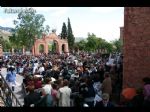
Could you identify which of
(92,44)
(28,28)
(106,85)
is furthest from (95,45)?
(106,85)

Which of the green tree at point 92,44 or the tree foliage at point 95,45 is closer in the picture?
the tree foliage at point 95,45

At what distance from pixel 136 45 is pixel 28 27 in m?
44.8

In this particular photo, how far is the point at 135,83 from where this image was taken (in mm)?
10938

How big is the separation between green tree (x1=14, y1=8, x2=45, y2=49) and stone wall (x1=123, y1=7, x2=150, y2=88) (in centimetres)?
4083

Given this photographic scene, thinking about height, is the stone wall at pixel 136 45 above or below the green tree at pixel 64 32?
below

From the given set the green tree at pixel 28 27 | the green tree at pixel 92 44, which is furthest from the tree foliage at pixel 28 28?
the green tree at pixel 92 44

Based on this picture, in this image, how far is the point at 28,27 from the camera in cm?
5459

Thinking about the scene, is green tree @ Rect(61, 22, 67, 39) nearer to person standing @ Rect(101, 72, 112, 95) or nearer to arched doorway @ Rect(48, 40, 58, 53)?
arched doorway @ Rect(48, 40, 58, 53)

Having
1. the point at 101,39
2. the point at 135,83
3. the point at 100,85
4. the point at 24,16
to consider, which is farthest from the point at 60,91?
the point at 101,39

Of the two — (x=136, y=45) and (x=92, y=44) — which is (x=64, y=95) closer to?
(x=136, y=45)

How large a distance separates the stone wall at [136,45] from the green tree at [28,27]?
134 feet

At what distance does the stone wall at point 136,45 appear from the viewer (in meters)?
10.8

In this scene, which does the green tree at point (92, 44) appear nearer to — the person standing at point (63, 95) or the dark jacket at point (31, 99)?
the person standing at point (63, 95)

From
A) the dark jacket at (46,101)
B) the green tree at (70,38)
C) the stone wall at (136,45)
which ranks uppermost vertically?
the green tree at (70,38)
